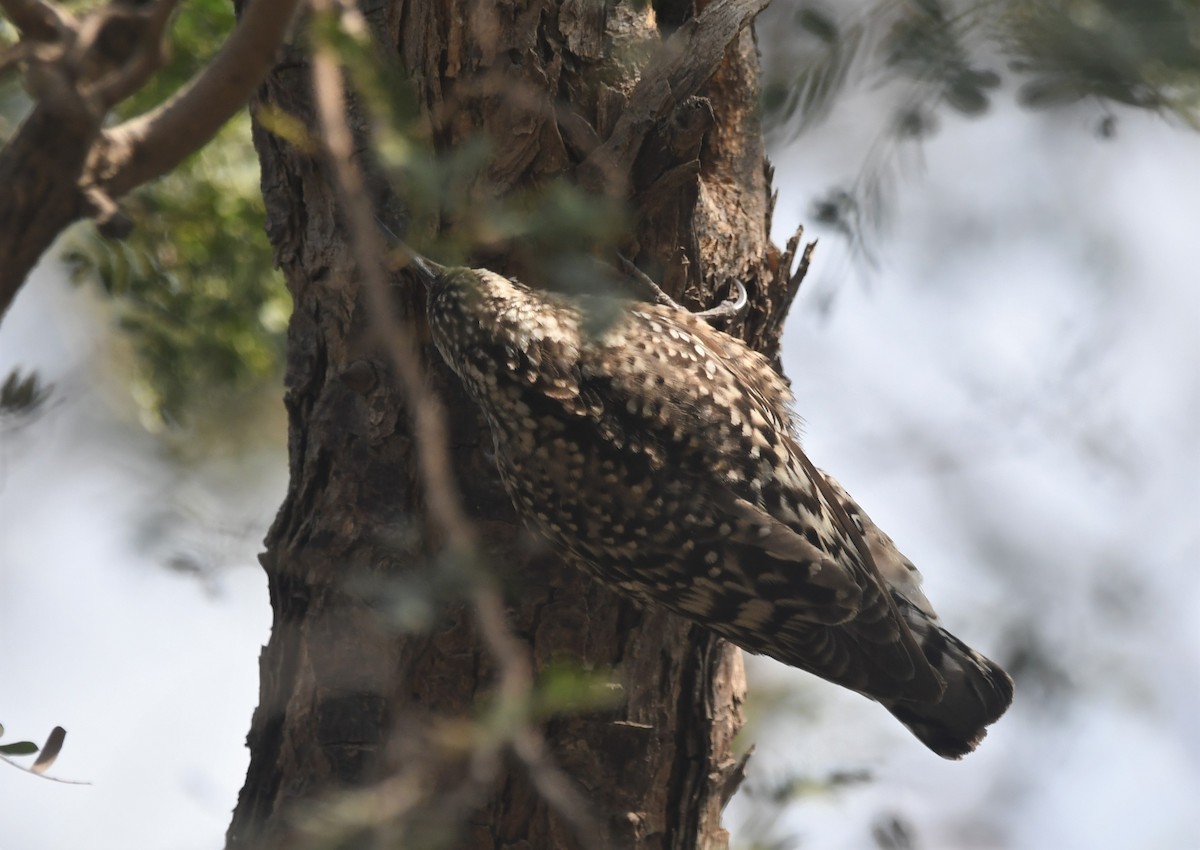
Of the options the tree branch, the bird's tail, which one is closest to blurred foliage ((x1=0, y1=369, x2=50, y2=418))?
the tree branch

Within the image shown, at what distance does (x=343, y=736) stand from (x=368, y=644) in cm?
23

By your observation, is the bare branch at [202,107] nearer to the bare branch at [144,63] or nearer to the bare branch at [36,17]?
the bare branch at [144,63]

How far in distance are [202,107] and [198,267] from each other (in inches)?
66.9

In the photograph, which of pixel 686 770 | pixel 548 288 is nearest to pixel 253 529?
pixel 548 288

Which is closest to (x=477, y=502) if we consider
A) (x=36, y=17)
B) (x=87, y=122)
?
(x=87, y=122)

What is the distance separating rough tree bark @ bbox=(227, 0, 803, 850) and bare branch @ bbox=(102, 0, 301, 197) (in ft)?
2.66

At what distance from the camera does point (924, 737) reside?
3346mm

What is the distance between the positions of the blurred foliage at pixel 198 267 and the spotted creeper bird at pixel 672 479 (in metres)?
0.98

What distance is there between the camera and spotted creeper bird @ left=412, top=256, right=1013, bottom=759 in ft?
9.71

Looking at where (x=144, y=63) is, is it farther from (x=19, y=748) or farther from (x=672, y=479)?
(x=672, y=479)

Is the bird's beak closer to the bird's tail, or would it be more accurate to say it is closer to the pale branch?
the pale branch

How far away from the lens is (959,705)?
10.8 ft

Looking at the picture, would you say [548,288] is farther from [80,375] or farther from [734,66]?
[80,375]

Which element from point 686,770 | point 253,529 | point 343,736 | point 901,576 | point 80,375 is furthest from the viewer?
point 80,375
